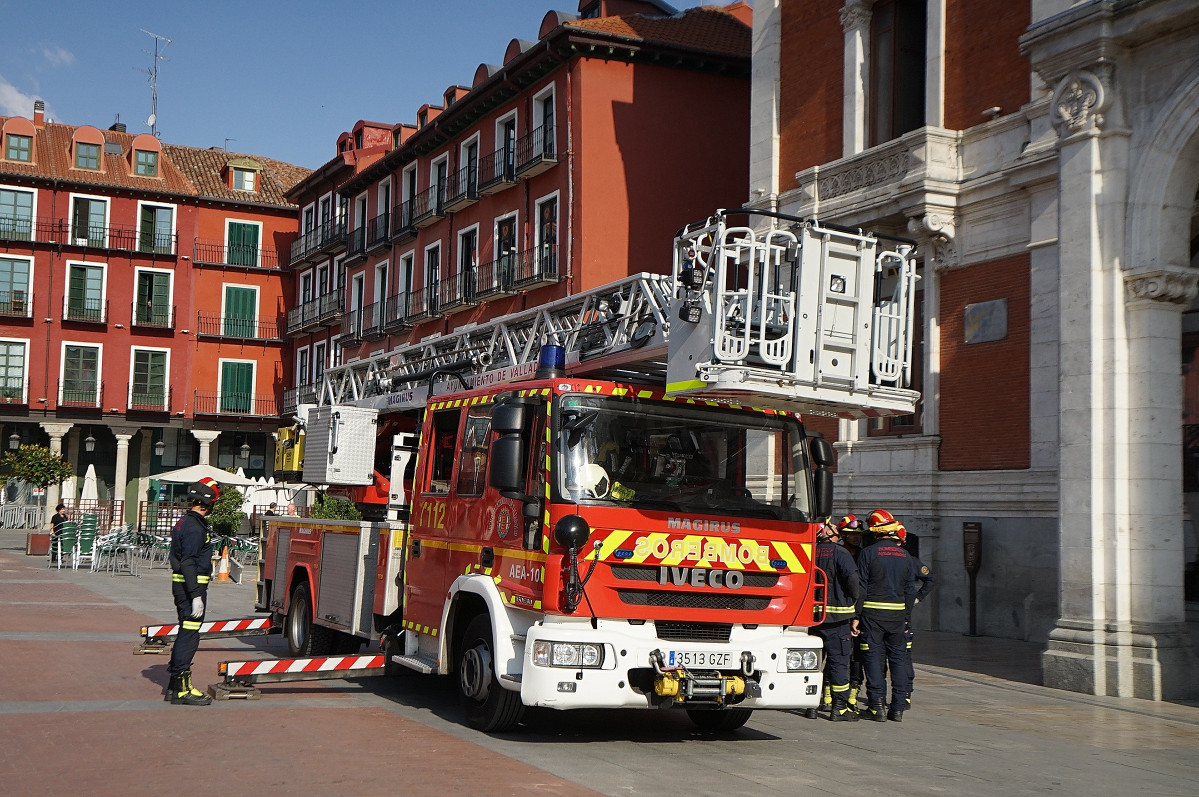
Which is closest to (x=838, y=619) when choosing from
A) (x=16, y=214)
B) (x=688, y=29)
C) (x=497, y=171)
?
(x=688, y=29)

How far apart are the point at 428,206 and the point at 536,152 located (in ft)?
24.9

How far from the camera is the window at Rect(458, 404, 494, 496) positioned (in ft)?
31.2

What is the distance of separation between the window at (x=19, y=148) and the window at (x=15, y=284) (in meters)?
4.37

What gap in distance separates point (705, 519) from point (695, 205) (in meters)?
21.1

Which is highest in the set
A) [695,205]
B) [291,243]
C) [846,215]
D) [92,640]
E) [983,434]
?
[291,243]

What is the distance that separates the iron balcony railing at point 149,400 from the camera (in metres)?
52.2

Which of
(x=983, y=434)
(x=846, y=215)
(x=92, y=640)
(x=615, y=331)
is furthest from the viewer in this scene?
(x=846, y=215)

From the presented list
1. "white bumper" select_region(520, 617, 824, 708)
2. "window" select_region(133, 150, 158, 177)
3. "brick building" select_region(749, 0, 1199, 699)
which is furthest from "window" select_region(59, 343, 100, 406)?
"white bumper" select_region(520, 617, 824, 708)

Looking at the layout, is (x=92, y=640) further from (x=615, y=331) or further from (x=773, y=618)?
A: (x=773, y=618)

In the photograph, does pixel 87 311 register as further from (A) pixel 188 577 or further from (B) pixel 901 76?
(A) pixel 188 577

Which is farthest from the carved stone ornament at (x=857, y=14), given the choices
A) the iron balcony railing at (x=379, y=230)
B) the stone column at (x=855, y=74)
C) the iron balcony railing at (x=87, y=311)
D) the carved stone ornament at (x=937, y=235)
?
the iron balcony railing at (x=87, y=311)

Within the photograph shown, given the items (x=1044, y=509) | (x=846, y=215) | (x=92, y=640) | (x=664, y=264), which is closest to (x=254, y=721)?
(x=92, y=640)

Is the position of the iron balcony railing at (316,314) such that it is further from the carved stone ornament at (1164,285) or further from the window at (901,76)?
the carved stone ornament at (1164,285)

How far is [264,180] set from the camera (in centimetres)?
5688
